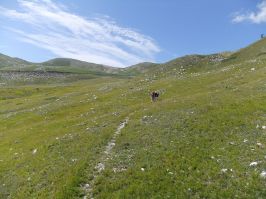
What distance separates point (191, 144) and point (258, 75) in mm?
36191

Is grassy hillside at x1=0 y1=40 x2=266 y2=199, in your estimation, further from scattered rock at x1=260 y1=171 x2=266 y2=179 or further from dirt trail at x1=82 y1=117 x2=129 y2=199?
scattered rock at x1=260 y1=171 x2=266 y2=179

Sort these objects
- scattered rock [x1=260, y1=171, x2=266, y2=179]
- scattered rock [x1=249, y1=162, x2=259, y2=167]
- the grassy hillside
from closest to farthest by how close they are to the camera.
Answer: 1. scattered rock [x1=260, y1=171, x2=266, y2=179]
2. the grassy hillside
3. scattered rock [x1=249, y1=162, x2=259, y2=167]

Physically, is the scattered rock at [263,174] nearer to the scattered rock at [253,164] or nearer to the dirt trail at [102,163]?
the scattered rock at [253,164]

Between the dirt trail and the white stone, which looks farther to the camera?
the dirt trail

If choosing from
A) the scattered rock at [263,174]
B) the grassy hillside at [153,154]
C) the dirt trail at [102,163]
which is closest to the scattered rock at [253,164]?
the grassy hillside at [153,154]

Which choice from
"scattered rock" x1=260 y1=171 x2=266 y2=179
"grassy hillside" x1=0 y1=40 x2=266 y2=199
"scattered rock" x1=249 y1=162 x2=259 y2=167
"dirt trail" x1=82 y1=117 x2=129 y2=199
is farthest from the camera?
"dirt trail" x1=82 y1=117 x2=129 y2=199

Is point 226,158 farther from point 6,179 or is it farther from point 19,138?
point 19,138

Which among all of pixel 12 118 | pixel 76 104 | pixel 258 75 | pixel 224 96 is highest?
pixel 258 75

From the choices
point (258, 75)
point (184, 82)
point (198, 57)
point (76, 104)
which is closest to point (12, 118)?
point (76, 104)

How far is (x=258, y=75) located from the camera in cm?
6109

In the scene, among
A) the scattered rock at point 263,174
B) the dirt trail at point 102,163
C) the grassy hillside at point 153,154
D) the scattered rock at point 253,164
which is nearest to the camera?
the scattered rock at point 263,174

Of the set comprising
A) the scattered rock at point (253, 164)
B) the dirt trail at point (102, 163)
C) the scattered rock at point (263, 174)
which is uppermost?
the scattered rock at point (253, 164)

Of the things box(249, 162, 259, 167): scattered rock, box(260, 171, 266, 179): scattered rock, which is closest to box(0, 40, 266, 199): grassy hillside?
box(249, 162, 259, 167): scattered rock

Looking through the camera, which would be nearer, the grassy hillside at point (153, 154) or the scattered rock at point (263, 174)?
the scattered rock at point (263, 174)
